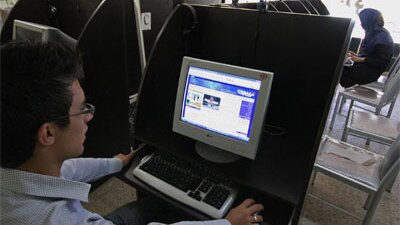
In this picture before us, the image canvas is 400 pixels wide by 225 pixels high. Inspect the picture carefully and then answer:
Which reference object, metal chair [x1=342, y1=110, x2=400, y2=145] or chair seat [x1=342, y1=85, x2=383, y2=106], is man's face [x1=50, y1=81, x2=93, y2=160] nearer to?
metal chair [x1=342, y1=110, x2=400, y2=145]

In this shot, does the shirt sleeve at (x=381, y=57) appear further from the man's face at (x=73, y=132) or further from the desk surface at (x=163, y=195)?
the man's face at (x=73, y=132)

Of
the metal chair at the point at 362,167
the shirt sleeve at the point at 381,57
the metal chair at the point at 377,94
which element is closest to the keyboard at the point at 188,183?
the metal chair at the point at 362,167

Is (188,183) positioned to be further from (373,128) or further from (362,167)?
(373,128)

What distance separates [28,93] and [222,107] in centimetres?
62

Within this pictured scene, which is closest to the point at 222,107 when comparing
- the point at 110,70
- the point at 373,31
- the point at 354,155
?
the point at 110,70

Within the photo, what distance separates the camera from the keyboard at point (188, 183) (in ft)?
2.98

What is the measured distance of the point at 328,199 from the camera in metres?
1.94

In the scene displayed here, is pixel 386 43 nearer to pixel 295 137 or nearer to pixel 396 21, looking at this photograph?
pixel 396 21

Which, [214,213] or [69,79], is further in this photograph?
[214,213]

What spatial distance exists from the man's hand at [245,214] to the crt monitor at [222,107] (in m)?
0.17

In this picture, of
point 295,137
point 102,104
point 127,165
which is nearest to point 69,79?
point 127,165

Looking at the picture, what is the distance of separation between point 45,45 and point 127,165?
62 centimetres

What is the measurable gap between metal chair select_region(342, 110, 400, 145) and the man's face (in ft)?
6.31

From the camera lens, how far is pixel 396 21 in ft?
14.3
